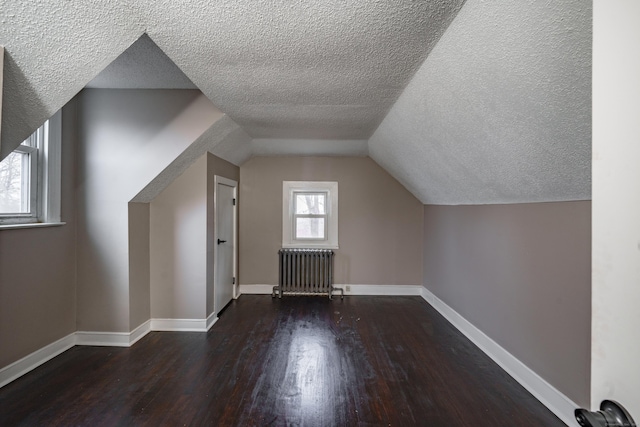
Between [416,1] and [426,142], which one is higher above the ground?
[416,1]

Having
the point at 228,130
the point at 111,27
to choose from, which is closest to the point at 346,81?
the point at 111,27

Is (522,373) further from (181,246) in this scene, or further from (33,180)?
(33,180)

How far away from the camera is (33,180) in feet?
8.82

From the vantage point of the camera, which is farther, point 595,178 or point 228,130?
point 228,130

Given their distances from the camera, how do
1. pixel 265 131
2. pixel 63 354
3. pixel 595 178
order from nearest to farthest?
1. pixel 595 178
2. pixel 63 354
3. pixel 265 131

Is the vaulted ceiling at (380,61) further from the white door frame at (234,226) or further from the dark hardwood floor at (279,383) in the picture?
the dark hardwood floor at (279,383)

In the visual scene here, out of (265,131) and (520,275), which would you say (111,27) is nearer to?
(265,131)

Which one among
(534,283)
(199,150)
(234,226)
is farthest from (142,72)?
(534,283)

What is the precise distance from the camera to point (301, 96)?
2596 millimetres

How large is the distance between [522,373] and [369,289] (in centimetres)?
265

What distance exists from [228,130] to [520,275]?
3112mm

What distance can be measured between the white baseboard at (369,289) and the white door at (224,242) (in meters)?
0.42

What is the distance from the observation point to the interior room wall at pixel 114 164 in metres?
3.02

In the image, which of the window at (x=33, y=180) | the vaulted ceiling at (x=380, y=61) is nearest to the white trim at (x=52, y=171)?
the window at (x=33, y=180)
